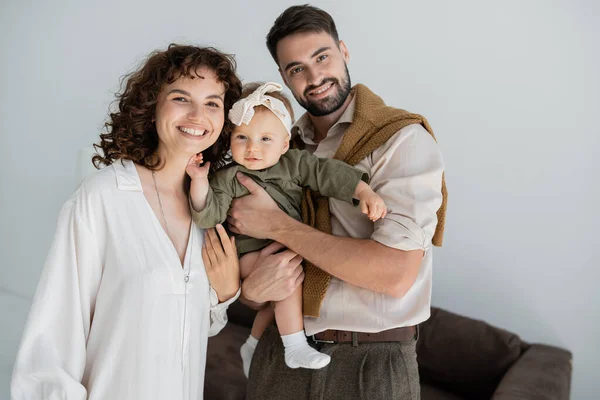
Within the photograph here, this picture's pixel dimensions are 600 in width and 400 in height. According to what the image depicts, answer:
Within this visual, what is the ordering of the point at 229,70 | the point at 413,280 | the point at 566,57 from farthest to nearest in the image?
the point at 566,57 → the point at 229,70 → the point at 413,280

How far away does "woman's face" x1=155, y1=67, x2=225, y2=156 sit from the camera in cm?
158

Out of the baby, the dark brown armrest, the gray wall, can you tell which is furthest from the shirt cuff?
the gray wall

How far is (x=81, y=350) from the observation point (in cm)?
144

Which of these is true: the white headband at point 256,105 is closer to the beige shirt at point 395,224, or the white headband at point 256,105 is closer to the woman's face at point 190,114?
the woman's face at point 190,114

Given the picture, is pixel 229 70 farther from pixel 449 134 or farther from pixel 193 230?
pixel 449 134

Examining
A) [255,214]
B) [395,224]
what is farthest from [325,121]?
[395,224]

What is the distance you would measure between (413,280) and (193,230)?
0.65m

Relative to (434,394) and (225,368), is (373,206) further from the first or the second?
(225,368)

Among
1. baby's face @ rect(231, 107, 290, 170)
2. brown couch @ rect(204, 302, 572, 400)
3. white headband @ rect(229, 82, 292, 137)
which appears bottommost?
brown couch @ rect(204, 302, 572, 400)

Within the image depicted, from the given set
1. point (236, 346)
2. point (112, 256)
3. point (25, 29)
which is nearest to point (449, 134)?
point (236, 346)

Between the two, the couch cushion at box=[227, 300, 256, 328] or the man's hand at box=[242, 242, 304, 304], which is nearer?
the man's hand at box=[242, 242, 304, 304]

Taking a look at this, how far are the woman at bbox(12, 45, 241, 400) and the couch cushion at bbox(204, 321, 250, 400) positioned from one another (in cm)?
130

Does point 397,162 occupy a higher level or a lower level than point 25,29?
lower

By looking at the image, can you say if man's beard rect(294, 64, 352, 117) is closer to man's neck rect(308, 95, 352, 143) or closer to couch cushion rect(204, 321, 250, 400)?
man's neck rect(308, 95, 352, 143)
